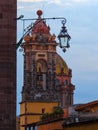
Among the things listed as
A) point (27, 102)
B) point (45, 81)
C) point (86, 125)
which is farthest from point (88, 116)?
point (45, 81)

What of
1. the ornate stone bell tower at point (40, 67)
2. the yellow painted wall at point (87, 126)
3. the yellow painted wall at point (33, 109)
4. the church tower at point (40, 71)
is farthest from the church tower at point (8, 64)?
the ornate stone bell tower at point (40, 67)

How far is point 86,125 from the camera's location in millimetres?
26094

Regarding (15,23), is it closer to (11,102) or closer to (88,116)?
(11,102)

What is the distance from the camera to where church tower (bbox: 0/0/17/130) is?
23.2 m

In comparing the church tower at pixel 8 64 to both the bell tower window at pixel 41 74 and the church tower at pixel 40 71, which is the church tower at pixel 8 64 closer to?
the church tower at pixel 40 71

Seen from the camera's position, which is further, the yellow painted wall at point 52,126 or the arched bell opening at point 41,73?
the arched bell opening at point 41,73

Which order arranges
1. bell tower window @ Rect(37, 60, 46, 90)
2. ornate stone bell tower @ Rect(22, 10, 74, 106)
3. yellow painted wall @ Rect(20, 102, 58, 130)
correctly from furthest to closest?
bell tower window @ Rect(37, 60, 46, 90), ornate stone bell tower @ Rect(22, 10, 74, 106), yellow painted wall @ Rect(20, 102, 58, 130)

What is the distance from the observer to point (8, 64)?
76.9 ft

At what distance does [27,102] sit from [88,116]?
62137mm

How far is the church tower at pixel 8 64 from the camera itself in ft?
76.0

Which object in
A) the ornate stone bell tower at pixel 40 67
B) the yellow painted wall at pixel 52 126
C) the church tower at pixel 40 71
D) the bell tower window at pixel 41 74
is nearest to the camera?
the yellow painted wall at pixel 52 126

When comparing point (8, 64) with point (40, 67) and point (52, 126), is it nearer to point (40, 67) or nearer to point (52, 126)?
point (52, 126)

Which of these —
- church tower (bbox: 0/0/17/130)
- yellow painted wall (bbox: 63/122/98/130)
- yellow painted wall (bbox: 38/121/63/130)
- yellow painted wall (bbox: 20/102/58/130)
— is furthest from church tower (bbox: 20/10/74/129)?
church tower (bbox: 0/0/17/130)

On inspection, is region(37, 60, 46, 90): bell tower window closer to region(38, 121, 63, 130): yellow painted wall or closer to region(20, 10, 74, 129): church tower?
region(20, 10, 74, 129): church tower
